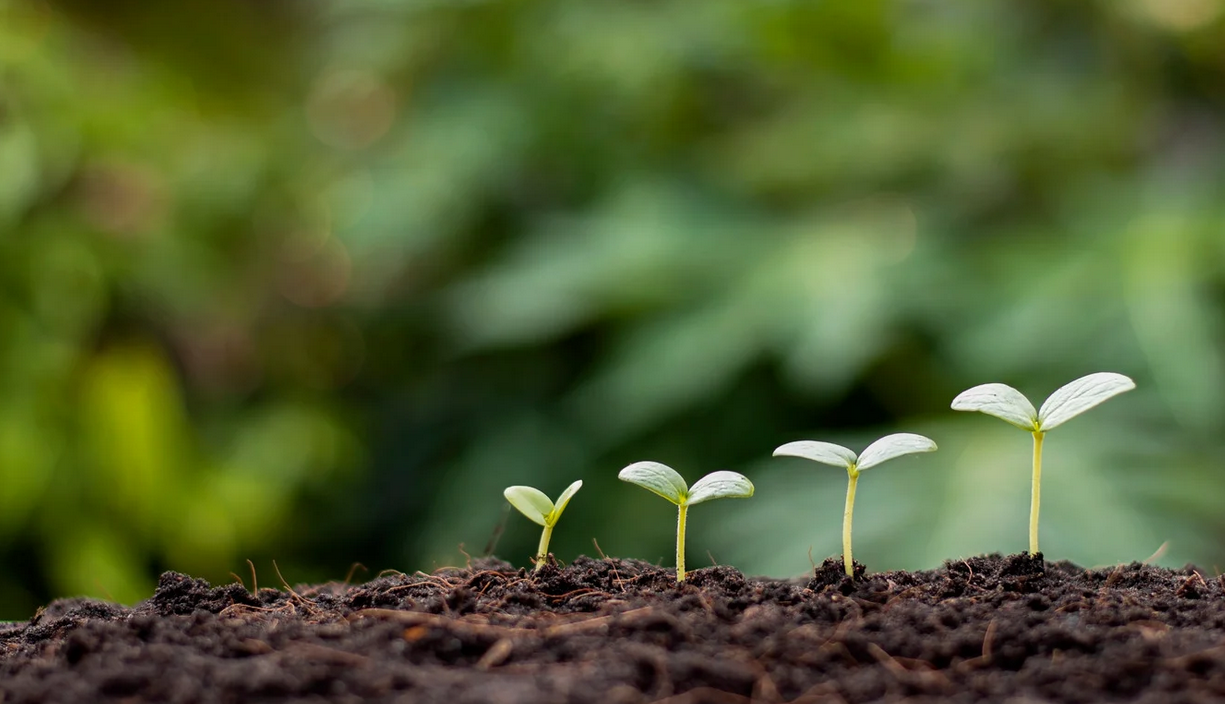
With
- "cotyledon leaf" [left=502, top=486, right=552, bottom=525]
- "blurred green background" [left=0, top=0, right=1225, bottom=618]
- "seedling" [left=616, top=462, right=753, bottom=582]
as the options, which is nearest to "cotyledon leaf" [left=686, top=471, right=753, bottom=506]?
"seedling" [left=616, top=462, right=753, bottom=582]

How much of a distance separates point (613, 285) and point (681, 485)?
166 centimetres

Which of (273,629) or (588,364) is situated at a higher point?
(588,364)

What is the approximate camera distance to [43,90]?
2.34m

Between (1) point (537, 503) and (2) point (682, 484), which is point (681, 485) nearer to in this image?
(2) point (682, 484)

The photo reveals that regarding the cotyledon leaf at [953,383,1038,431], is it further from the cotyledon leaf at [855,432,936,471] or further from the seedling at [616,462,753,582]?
the seedling at [616,462,753,582]

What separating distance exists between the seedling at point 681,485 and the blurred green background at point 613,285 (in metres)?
1.15

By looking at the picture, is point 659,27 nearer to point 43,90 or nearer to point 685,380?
point 685,380

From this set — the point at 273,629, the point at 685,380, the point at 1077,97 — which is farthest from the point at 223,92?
the point at 273,629

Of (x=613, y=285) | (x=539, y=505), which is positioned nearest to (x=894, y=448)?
(x=539, y=505)

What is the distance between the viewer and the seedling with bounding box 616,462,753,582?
0.65 m

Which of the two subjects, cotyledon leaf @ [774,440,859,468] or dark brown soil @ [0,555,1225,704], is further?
cotyledon leaf @ [774,440,859,468]

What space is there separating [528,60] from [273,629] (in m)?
2.50

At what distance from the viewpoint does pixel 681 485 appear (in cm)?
66

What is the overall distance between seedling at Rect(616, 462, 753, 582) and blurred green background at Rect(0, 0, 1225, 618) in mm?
1151
